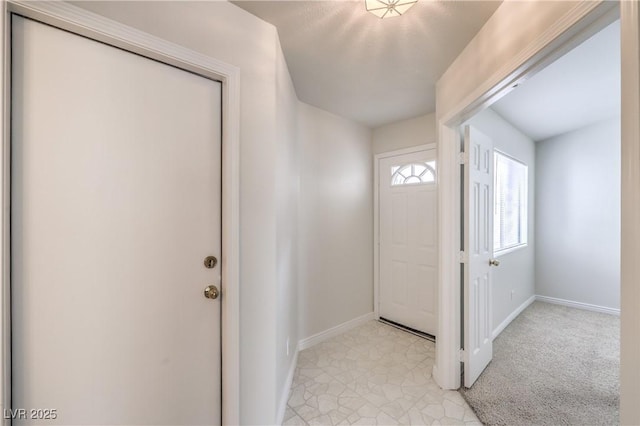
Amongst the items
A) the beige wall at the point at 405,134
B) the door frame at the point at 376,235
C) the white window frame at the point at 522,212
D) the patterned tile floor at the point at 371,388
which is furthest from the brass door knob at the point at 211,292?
the white window frame at the point at 522,212

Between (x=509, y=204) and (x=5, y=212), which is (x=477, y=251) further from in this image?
(x=5, y=212)

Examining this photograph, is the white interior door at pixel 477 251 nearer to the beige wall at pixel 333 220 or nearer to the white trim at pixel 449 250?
the white trim at pixel 449 250

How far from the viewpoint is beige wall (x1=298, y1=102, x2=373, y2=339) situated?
2545mm

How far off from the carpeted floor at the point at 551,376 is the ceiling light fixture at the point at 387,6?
2390 mm

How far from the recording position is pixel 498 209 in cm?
295

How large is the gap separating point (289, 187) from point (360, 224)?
4.27 ft

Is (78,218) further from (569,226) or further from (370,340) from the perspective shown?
(569,226)

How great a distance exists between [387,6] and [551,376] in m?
2.86

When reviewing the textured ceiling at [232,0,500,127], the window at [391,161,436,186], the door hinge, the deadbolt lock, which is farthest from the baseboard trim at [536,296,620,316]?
the deadbolt lock

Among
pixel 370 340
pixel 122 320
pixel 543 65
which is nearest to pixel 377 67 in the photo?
pixel 543 65

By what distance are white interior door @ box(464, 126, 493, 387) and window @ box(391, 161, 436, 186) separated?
607 millimetres

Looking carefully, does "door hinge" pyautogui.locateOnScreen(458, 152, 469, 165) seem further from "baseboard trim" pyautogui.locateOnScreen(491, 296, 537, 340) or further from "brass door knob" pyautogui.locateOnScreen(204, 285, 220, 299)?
"brass door knob" pyautogui.locateOnScreen(204, 285, 220, 299)

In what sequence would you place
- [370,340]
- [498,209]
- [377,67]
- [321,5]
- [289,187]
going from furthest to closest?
[498,209], [370,340], [289,187], [377,67], [321,5]

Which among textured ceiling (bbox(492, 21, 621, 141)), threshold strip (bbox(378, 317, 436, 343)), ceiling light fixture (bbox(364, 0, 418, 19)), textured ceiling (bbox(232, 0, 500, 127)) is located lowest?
threshold strip (bbox(378, 317, 436, 343))
